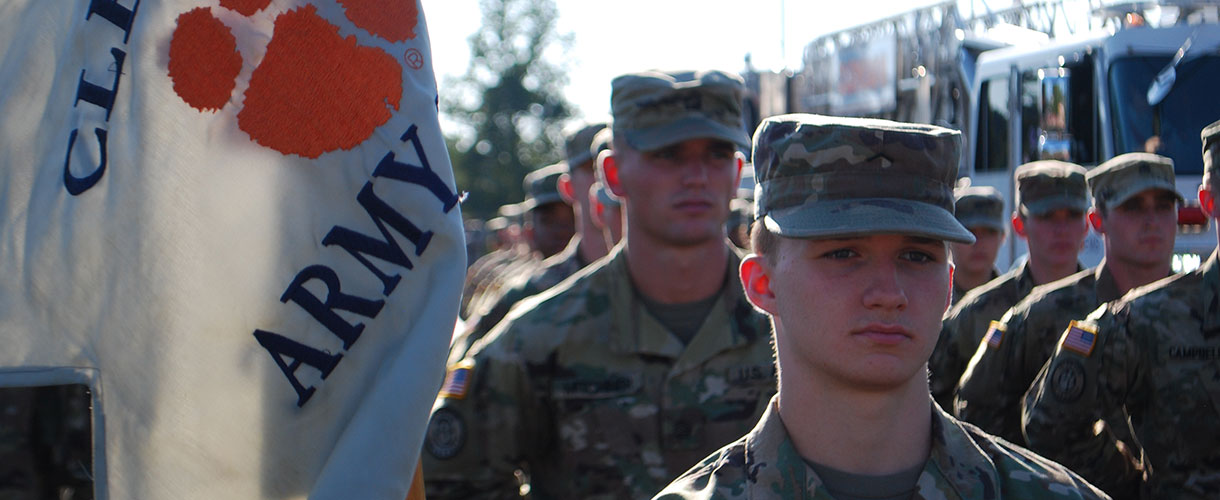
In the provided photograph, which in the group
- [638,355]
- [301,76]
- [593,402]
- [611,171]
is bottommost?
[593,402]

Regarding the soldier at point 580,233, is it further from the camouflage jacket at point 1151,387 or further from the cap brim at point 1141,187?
the camouflage jacket at point 1151,387

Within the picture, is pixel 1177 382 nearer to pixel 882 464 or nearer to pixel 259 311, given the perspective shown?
pixel 882 464

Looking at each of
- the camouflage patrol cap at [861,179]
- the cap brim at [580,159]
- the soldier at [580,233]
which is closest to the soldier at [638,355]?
the camouflage patrol cap at [861,179]

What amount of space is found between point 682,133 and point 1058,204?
9.11ft

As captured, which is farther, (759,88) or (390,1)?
(759,88)

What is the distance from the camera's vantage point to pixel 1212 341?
3715mm

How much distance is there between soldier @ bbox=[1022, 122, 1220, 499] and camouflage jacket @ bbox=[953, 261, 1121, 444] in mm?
526

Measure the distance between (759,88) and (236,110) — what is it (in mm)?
19260

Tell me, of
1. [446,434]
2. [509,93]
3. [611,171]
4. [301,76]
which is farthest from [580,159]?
[509,93]

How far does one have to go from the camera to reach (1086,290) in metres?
5.02

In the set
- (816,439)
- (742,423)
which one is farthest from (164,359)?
(742,423)

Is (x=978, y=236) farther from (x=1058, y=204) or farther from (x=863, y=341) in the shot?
(x=863, y=341)

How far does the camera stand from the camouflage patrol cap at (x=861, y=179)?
7.72 feet

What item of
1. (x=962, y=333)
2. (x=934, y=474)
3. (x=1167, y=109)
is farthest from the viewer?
(x=1167, y=109)
